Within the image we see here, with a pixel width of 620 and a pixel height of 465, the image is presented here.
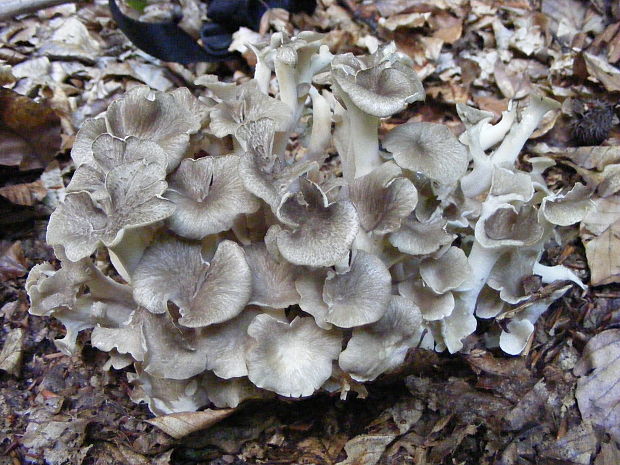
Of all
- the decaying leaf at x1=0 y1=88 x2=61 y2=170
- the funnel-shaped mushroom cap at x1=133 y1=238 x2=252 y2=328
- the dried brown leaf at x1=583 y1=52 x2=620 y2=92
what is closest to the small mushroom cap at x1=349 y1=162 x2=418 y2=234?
the funnel-shaped mushroom cap at x1=133 y1=238 x2=252 y2=328

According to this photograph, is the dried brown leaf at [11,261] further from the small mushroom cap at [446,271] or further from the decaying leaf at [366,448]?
the small mushroom cap at [446,271]

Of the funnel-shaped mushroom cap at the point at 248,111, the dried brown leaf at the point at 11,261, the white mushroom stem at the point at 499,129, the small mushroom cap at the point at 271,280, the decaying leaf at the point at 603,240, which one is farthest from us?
the dried brown leaf at the point at 11,261

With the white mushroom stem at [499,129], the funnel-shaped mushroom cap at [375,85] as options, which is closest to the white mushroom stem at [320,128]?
the funnel-shaped mushroom cap at [375,85]

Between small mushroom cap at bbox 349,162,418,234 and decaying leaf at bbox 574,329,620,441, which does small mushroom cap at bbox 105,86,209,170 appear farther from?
decaying leaf at bbox 574,329,620,441

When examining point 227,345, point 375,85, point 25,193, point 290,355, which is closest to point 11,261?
point 25,193

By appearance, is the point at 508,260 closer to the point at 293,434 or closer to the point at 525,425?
the point at 525,425

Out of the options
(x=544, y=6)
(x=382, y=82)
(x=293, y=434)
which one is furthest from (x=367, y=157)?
(x=544, y=6)

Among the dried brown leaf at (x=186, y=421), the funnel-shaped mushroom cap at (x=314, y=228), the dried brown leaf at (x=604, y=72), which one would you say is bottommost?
the dried brown leaf at (x=186, y=421)
